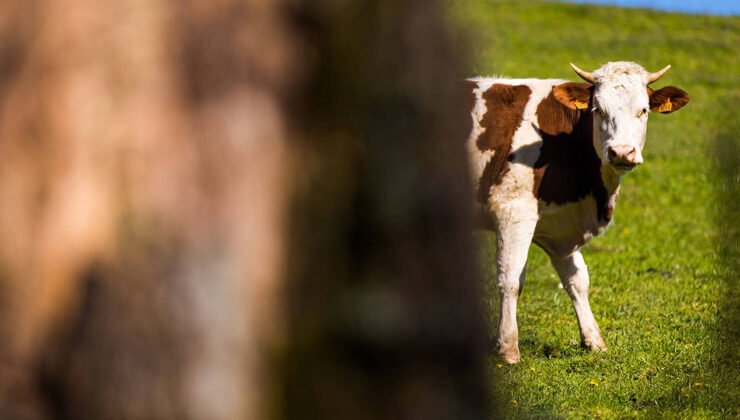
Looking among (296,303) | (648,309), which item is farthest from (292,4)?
(648,309)

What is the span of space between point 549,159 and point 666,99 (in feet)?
3.38

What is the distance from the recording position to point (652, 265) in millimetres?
13156

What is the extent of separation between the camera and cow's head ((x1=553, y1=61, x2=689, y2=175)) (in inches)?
312

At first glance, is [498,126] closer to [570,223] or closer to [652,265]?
[570,223]

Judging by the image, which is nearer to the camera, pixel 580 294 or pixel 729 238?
pixel 729 238

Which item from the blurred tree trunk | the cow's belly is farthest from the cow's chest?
the blurred tree trunk

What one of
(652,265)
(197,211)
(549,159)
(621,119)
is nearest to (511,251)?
(549,159)

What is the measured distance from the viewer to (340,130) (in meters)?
1.81

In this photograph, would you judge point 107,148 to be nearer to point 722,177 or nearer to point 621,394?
point 722,177

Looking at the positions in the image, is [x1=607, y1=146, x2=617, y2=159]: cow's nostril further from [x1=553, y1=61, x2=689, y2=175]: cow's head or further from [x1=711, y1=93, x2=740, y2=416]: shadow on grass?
[x1=711, y1=93, x2=740, y2=416]: shadow on grass

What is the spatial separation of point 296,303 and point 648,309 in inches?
361

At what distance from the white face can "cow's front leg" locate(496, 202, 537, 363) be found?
2.53ft

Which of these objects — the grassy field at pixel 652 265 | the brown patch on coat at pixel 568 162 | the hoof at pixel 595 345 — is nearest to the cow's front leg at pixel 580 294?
the hoof at pixel 595 345

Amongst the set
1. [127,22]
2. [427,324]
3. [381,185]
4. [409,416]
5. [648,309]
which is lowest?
[648,309]
